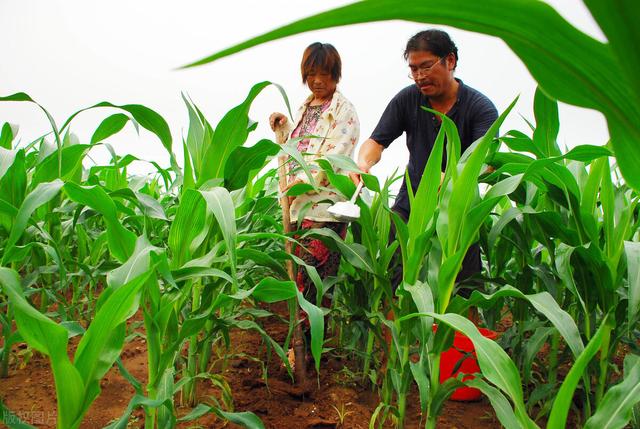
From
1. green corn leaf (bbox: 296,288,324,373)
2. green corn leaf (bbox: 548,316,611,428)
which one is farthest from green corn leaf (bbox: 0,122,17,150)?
green corn leaf (bbox: 548,316,611,428)

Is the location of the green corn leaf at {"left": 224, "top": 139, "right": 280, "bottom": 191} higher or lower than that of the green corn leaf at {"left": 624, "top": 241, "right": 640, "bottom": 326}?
higher

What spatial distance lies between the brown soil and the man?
0.54 meters

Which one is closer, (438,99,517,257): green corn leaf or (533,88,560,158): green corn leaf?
(438,99,517,257): green corn leaf

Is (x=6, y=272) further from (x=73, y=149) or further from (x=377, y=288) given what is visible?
(x=377, y=288)

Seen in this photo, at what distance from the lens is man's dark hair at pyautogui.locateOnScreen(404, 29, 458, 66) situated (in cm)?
165

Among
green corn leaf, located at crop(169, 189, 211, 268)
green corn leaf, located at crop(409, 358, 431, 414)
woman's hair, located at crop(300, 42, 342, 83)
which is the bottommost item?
green corn leaf, located at crop(409, 358, 431, 414)

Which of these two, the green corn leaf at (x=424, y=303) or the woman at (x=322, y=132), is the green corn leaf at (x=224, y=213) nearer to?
the green corn leaf at (x=424, y=303)

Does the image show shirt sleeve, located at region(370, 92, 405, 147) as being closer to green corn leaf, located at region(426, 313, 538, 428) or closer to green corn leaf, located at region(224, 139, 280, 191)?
green corn leaf, located at region(224, 139, 280, 191)

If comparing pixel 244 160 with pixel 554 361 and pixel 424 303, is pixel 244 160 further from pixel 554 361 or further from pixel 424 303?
pixel 554 361

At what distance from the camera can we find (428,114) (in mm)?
1795

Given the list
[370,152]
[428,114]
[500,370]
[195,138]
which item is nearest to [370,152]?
Result: [370,152]

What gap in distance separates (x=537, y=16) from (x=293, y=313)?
1079 millimetres

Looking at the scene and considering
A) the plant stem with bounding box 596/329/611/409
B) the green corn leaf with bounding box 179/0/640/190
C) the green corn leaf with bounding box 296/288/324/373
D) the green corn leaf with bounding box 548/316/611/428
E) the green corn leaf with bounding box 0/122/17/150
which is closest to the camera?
the green corn leaf with bounding box 179/0/640/190

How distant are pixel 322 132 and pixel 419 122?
1.29ft
